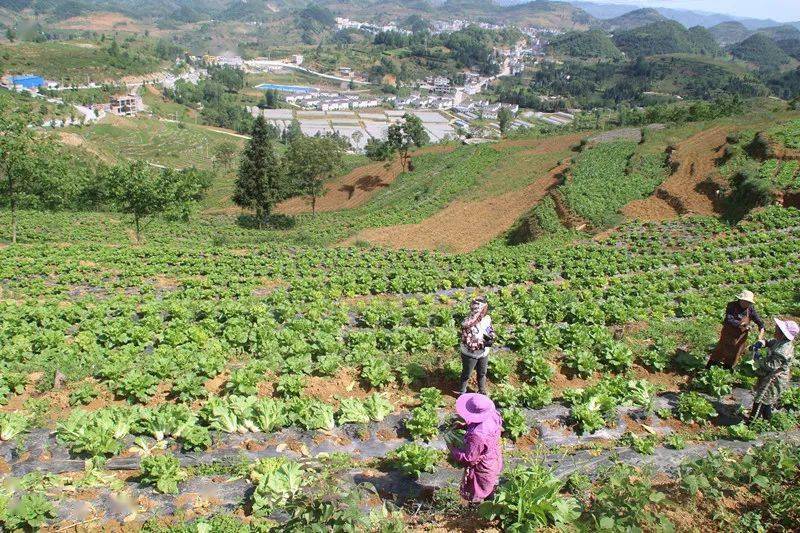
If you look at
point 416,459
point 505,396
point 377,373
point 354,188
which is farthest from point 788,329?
point 354,188

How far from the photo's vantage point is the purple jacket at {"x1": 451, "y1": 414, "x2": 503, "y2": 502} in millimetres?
6262

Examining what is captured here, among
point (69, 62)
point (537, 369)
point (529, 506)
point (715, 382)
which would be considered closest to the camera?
point (529, 506)

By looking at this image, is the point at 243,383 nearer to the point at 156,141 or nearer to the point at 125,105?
the point at 156,141

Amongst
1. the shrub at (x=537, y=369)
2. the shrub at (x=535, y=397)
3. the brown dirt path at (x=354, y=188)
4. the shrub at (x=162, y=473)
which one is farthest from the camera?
the brown dirt path at (x=354, y=188)

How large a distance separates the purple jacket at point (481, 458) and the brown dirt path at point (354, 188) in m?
53.4

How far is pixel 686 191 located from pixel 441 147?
41.8m

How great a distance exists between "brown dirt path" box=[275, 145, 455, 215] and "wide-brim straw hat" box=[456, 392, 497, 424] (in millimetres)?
53387

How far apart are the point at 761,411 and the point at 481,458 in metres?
5.97

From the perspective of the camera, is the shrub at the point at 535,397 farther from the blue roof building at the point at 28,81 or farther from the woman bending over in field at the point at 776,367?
the blue roof building at the point at 28,81

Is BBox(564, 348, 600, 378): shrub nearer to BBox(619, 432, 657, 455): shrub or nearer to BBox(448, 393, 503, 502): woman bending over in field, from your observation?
BBox(619, 432, 657, 455): shrub

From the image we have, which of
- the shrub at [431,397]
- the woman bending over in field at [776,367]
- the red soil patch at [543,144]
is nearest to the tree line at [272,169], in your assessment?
the red soil patch at [543,144]

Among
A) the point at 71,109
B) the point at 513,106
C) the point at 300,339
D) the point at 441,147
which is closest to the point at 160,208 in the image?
the point at 300,339

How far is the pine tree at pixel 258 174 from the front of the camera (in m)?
45.3

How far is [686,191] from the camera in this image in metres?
35.2
